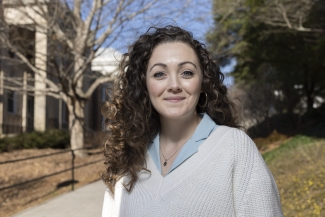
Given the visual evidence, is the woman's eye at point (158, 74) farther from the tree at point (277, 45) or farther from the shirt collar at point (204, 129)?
the tree at point (277, 45)

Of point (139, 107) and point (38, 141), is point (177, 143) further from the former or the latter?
point (38, 141)

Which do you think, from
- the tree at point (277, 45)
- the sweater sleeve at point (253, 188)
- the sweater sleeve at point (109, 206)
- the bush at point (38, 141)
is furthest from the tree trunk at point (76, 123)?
the sweater sleeve at point (253, 188)

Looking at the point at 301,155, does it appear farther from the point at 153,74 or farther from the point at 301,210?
the point at 153,74

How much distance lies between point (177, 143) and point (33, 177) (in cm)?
1043

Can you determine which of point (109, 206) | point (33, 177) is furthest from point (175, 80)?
point (33, 177)

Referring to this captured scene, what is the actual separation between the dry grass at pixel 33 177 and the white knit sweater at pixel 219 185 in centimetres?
706

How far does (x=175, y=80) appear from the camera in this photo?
2270 millimetres

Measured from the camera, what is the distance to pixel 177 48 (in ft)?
7.68

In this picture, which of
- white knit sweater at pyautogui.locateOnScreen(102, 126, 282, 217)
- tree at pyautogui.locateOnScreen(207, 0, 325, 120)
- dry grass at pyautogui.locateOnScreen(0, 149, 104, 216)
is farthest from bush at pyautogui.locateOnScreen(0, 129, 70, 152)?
white knit sweater at pyautogui.locateOnScreen(102, 126, 282, 217)

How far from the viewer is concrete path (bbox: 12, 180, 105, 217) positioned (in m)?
8.04

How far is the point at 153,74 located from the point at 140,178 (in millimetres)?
519

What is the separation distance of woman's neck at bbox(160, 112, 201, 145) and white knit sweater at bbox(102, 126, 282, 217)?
21 cm

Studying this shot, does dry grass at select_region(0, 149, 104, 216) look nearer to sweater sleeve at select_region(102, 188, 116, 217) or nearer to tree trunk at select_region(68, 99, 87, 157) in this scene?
tree trunk at select_region(68, 99, 87, 157)

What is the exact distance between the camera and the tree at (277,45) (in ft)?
49.0
